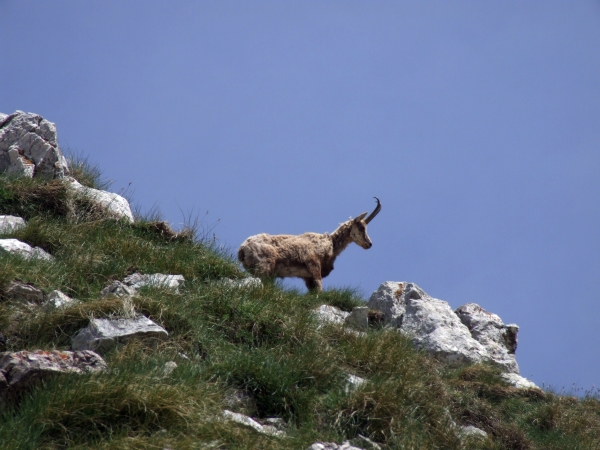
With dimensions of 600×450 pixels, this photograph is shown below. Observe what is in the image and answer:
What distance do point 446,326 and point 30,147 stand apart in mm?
8398

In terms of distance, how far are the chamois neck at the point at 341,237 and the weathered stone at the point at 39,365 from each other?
9368mm

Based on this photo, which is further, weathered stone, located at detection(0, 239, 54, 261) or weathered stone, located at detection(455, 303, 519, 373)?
weathered stone, located at detection(455, 303, 519, 373)

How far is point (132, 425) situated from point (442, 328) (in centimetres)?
651

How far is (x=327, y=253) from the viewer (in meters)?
14.5

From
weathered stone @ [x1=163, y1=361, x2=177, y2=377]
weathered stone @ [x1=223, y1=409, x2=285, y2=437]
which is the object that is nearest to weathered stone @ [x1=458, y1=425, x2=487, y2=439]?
weathered stone @ [x1=223, y1=409, x2=285, y2=437]

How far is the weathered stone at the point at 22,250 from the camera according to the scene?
8.88 meters

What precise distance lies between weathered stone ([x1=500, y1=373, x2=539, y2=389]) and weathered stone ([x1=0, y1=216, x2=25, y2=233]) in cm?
790

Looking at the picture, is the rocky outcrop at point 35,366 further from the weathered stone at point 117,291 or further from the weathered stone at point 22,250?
the weathered stone at point 22,250

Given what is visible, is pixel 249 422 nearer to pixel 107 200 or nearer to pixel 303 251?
pixel 107 200

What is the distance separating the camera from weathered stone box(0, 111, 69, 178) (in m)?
12.4

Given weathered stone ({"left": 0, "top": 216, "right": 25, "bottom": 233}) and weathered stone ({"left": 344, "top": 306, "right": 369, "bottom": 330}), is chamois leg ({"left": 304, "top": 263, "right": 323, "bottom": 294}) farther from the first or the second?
weathered stone ({"left": 0, "top": 216, "right": 25, "bottom": 233})

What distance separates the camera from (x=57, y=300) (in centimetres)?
765

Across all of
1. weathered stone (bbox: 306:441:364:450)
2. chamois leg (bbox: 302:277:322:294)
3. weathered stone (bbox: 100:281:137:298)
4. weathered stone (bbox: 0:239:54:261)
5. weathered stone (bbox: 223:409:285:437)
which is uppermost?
chamois leg (bbox: 302:277:322:294)

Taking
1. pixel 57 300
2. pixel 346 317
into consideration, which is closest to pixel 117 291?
pixel 57 300
